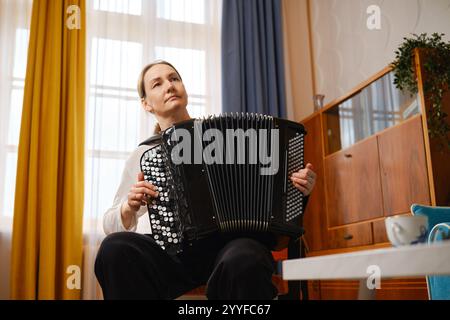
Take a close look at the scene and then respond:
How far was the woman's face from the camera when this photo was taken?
1834 millimetres

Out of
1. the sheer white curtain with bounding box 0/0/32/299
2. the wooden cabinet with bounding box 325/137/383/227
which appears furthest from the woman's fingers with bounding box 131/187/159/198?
the sheer white curtain with bounding box 0/0/32/299

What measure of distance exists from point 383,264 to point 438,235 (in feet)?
2.50

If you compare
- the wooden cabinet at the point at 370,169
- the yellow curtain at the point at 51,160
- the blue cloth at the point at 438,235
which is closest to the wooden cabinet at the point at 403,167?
the wooden cabinet at the point at 370,169

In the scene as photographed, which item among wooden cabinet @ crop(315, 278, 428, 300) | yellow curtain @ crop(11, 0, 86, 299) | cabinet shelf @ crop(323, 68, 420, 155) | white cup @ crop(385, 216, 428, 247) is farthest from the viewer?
yellow curtain @ crop(11, 0, 86, 299)

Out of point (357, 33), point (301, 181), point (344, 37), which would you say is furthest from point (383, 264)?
point (344, 37)

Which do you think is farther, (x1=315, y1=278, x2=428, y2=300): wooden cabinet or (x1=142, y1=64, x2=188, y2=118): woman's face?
(x1=315, y1=278, x2=428, y2=300): wooden cabinet

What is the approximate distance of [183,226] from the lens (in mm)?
1332

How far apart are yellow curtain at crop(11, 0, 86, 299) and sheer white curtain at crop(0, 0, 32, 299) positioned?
0.35 feet

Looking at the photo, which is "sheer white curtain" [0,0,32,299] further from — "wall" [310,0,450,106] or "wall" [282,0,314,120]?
"wall" [310,0,450,106]

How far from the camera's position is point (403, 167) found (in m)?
2.06
